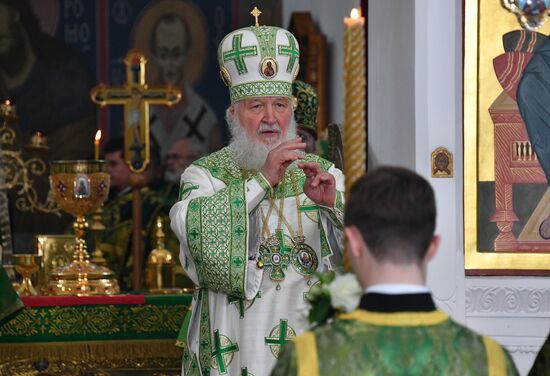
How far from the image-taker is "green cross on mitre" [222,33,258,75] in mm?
5828

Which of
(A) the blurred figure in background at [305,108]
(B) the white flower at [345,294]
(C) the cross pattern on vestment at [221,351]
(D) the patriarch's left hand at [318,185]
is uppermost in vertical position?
(A) the blurred figure in background at [305,108]

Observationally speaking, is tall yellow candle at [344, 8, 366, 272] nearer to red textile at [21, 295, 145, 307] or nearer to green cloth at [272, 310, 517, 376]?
green cloth at [272, 310, 517, 376]

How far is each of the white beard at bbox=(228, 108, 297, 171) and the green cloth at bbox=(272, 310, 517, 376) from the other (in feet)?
7.75

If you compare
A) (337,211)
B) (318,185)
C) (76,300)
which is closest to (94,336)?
(76,300)

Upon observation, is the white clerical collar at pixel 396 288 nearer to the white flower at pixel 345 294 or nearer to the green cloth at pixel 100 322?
the white flower at pixel 345 294

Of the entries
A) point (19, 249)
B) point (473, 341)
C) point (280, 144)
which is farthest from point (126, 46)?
point (473, 341)

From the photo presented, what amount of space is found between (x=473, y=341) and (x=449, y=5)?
315 centimetres

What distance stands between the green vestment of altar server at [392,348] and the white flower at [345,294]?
0.18 meters

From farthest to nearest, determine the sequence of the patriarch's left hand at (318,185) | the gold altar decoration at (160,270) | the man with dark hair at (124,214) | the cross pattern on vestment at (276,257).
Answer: the man with dark hair at (124,214), the gold altar decoration at (160,270), the cross pattern on vestment at (276,257), the patriarch's left hand at (318,185)

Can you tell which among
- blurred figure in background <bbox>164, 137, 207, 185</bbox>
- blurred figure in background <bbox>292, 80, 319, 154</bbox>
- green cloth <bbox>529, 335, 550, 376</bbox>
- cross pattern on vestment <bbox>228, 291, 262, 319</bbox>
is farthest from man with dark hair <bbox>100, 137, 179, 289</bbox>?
green cloth <bbox>529, 335, 550, 376</bbox>

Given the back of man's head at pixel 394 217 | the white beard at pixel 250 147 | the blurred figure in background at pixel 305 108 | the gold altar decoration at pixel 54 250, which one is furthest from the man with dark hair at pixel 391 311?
the gold altar decoration at pixel 54 250

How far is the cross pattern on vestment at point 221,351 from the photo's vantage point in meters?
5.50

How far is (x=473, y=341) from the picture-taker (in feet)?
10.8

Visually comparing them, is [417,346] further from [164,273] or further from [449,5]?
[164,273]
